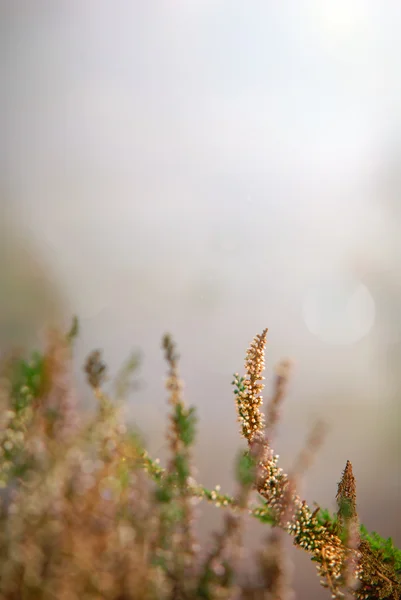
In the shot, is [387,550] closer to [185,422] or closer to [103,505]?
[185,422]

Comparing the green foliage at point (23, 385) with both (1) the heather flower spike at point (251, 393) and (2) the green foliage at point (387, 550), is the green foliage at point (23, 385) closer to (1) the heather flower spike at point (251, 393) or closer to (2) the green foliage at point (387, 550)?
(1) the heather flower spike at point (251, 393)

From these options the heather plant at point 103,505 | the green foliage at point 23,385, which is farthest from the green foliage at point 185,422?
the green foliage at point 23,385

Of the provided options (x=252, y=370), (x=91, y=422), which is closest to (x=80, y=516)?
(x=91, y=422)

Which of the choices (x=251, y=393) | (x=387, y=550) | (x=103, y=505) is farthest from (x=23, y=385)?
(x=387, y=550)

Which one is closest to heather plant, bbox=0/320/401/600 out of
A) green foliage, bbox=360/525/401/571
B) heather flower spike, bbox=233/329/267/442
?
heather flower spike, bbox=233/329/267/442

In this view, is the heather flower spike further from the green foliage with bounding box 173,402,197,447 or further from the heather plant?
the green foliage with bounding box 173,402,197,447

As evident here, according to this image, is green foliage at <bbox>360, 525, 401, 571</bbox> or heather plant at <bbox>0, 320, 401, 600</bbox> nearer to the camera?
heather plant at <bbox>0, 320, 401, 600</bbox>

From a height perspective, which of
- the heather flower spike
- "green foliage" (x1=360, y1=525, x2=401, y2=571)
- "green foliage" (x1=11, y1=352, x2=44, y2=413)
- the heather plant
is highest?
the heather flower spike

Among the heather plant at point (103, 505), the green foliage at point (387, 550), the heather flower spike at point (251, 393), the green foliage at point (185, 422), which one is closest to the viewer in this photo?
the heather plant at point (103, 505)

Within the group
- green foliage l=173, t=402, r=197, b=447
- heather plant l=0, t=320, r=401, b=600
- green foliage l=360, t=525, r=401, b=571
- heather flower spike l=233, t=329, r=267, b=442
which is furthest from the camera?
green foliage l=360, t=525, r=401, b=571
